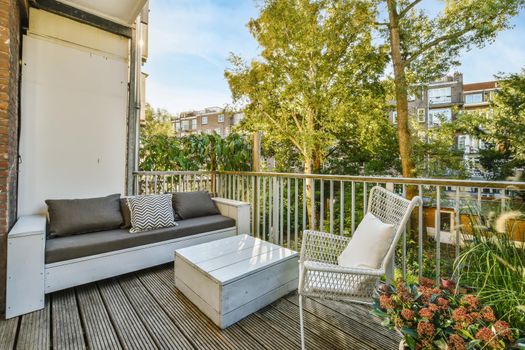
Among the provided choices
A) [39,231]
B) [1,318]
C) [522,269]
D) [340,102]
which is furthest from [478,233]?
[340,102]

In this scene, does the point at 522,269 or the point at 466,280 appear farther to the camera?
the point at 466,280

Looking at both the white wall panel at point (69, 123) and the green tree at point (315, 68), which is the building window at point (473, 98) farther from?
the white wall panel at point (69, 123)

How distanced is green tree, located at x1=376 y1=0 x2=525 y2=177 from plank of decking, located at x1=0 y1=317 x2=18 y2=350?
8.24 m

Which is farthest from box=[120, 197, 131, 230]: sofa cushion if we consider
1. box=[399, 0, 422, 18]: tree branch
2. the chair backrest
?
box=[399, 0, 422, 18]: tree branch

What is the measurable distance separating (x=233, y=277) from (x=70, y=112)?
9.78 feet

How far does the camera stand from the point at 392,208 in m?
1.97

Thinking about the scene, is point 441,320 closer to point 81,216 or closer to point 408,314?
point 408,314

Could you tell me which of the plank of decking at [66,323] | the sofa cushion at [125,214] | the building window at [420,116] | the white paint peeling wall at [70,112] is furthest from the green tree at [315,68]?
the plank of decking at [66,323]

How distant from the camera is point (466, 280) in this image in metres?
1.48

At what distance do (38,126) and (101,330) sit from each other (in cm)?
248

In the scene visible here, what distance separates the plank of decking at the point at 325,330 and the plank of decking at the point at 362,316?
20 centimetres

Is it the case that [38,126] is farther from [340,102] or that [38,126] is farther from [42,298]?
[340,102]

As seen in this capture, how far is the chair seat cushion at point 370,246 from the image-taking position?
174 cm

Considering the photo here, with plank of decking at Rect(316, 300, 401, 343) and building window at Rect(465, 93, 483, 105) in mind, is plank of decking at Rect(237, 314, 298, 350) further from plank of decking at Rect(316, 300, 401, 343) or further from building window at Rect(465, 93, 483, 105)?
building window at Rect(465, 93, 483, 105)
